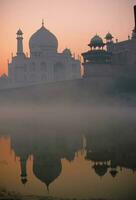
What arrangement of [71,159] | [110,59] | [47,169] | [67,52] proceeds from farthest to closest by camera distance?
[67,52] < [110,59] < [71,159] < [47,169]

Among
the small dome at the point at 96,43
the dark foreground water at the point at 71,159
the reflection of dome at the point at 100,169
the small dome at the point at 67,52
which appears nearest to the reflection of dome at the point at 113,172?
the dark foreground water at the point at 71,159

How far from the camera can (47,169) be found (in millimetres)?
11469

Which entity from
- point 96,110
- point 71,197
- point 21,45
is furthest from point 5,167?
point 21,45

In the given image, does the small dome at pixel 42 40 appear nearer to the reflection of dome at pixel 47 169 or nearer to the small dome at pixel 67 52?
→ the small dome at pixel 67 52

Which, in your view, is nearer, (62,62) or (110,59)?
(110,59)

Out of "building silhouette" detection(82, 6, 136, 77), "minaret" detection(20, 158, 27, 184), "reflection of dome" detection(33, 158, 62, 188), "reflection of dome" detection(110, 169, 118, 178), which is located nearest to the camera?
"minaret" detection(20, 158, 27, 184)

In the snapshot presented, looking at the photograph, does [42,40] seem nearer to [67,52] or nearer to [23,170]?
[67,52]

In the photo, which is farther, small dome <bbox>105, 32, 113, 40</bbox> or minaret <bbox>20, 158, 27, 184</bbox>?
small dome <bbox>105, 32, 113, 40</bbox>

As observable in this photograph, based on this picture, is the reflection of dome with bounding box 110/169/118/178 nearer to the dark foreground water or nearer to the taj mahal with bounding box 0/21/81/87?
the dark foreground water

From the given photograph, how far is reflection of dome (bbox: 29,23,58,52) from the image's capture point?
1510 inches

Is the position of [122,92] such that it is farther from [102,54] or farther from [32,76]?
[32,76]

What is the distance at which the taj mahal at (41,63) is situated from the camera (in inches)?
1522

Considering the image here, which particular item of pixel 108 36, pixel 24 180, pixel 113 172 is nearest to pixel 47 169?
pixel 24 180

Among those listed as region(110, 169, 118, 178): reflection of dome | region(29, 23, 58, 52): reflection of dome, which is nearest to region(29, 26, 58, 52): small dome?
region(29, 23, 58, 52): reflection of dome
